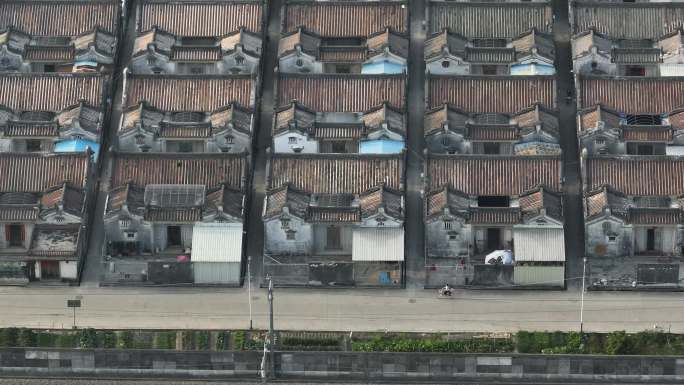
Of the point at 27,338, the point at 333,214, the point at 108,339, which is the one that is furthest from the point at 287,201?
the point at 27,338

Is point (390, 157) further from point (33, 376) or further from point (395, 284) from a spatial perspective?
point (33, 376)

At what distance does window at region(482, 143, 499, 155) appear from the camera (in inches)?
7643

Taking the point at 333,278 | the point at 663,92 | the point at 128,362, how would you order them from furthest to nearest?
the point at 663,92, the point at 333,278, the point at 128,362

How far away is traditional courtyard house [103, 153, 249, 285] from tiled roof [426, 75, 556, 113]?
21493 millimetres

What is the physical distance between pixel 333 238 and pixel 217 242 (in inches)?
411

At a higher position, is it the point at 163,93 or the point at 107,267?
the point at 163,93

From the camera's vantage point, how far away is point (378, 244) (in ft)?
597

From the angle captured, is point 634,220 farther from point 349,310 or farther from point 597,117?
point 349,310

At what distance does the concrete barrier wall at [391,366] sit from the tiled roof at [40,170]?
22.4 meters

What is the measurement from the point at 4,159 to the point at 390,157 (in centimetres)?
3548

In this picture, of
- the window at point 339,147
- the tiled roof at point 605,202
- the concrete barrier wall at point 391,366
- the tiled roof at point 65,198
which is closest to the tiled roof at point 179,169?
the tiled roof at point 65,198

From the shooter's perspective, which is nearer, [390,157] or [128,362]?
[128,362]

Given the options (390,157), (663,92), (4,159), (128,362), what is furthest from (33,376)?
(663,92)

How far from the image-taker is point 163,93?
19862 cm
